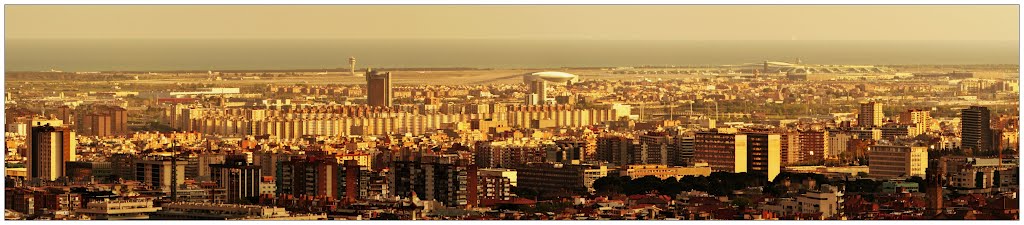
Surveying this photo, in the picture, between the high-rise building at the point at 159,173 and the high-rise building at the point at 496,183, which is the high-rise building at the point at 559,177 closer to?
the high-rise building at the point at 496,183

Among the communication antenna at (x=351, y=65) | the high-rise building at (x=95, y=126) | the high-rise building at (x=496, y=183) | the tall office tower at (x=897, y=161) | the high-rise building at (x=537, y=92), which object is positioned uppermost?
the communication antenna at (x=351, y=65)

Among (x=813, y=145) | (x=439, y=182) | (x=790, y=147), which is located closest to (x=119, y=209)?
(x=439, y=182)

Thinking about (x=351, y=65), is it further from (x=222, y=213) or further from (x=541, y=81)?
(x=222, y=213)

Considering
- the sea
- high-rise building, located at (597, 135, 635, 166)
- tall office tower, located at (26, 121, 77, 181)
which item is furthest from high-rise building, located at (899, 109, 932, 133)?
tall office tower, located at (26, 121, 77, 181)

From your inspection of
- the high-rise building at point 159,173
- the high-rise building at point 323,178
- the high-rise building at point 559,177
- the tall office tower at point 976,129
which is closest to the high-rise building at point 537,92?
the tall office tower at point 976,129

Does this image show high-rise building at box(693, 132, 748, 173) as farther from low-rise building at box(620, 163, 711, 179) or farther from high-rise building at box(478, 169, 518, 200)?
high-rise building at box(478, 169, 518, 200)

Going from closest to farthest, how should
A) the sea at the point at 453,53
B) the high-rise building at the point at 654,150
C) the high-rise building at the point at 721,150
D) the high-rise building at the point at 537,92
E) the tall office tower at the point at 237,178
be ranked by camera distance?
the tall office tower at the point at 237,178
the sea at the point at 453,53
the high-rise building at the point at 721,150
the high-rise building at the point at 654,150
the high-rise building at the point at 537,92

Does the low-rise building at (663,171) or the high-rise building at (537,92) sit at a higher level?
the high-rise building at (537,92)
